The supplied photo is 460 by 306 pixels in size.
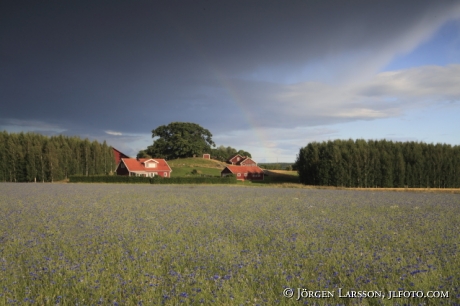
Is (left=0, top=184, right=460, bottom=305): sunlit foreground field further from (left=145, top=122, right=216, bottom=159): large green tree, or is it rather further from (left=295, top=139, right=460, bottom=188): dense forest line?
(left=145, top=122, right=216, bottom=159): large green tree

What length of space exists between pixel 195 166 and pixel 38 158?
4633 centimetres

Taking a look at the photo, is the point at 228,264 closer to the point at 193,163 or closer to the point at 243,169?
the point at 243,169

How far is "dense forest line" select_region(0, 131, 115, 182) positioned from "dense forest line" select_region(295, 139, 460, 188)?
177 ft

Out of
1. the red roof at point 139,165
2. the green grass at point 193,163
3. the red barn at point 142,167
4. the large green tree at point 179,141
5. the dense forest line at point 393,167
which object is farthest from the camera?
the large green tree at point 179,141

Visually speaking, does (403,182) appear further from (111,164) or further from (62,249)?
A: (111,164)

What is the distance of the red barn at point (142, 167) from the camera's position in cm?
7769

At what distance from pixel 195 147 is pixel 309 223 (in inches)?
4120

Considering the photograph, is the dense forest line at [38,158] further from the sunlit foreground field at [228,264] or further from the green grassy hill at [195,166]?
the sunlit foreground field at [228,264]

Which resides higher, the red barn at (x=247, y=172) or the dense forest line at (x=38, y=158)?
the dense forest line at (x=38, y=158)

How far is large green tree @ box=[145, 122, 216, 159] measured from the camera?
4456 inches

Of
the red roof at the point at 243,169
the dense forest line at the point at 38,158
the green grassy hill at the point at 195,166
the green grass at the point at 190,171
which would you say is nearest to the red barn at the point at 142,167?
the green grass at the point at 190,171

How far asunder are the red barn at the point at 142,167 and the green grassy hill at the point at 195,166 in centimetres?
722

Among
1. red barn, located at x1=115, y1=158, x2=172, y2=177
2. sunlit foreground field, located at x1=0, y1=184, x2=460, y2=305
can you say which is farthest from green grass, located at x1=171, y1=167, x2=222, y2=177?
sunlit foreground field, located at x1=0, y1=184, x2=460, y2=305

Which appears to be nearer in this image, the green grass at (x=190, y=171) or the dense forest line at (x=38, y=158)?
the dense forest line at (x=38, y=158)
